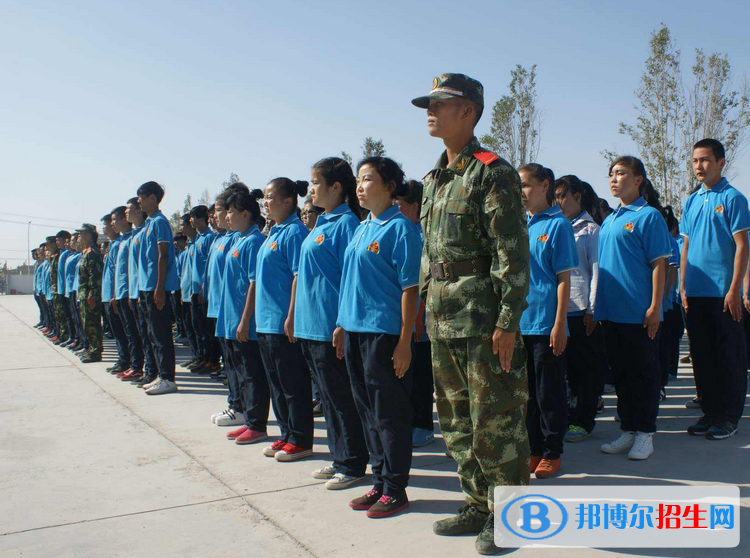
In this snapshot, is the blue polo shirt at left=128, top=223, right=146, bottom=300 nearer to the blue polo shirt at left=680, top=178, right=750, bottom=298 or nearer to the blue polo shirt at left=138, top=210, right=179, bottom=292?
the blue polo shirt at left=138, top=210, right=179, bottom=292

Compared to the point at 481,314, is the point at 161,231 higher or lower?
higher

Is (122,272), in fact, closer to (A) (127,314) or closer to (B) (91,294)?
(A) (127,314)

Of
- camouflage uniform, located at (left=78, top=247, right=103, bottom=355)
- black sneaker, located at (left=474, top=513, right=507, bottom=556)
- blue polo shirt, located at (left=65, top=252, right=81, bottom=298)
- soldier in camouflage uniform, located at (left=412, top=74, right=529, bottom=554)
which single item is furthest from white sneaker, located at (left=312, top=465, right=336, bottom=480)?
blue polo shirt, located at (left=65, top=252, right=81, bottom=298)

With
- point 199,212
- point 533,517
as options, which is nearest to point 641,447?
point 533,517

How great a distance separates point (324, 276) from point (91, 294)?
286 inches

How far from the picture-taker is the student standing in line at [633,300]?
4.25 metres

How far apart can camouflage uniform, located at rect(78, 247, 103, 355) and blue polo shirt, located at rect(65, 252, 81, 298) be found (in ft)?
6.28

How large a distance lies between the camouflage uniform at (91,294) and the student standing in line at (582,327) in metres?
7.67

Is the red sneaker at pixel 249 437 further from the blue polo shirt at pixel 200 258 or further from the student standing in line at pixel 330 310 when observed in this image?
the blue polo shirt at pixel 200 258

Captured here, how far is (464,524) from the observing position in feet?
10.0

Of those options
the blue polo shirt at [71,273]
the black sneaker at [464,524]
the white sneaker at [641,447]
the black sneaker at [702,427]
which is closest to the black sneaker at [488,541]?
the black sneaker at [464,524]

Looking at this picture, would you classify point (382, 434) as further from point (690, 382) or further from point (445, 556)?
point (690, 382)

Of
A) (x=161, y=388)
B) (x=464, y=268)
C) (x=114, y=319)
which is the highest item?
(x=464, y=268)

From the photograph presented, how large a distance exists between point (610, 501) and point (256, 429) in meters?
2.80
